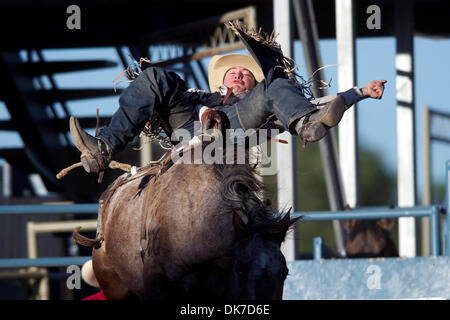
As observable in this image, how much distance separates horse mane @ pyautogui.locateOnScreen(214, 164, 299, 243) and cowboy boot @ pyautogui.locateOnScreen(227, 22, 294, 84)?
61cm

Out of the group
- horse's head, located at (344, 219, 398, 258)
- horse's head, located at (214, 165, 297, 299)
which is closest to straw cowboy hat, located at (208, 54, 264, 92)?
horse's head, located at (214, 165, 297, 299)

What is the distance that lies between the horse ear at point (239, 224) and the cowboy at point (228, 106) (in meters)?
0.53

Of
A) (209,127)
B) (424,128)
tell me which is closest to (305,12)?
(209,127)

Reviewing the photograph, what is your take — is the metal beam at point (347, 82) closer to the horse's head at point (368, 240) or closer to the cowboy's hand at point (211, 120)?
the horse's head at point (368, 240)

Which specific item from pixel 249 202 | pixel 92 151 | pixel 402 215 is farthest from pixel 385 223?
pixel 249 202

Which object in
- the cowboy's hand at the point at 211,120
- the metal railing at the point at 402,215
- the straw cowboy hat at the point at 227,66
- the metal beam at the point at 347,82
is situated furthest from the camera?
the metal beam at the point at 347,82

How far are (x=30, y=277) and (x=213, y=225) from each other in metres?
6.29

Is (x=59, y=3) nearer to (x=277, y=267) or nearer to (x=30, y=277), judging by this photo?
(x=30, y=277)

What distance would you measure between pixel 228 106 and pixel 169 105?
318mm

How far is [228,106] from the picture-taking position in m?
3.93

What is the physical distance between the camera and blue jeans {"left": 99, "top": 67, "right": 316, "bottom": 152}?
364 cm

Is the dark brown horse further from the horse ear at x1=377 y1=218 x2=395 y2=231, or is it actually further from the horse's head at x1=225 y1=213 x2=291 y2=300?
the horse ear at x1=377 y1=218 x2=395 y2=231

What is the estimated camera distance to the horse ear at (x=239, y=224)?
122 inches

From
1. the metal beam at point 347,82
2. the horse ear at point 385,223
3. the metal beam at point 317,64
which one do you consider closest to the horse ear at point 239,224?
the metal beam at point 347,82
